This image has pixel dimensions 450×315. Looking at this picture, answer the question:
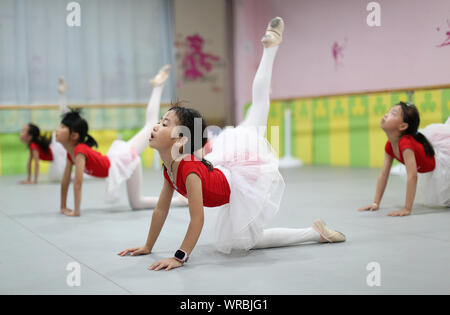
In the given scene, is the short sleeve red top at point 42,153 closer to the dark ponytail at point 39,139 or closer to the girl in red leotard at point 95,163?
the dark ponytail at point 39,139

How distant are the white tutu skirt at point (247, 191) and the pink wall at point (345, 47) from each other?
3118mm

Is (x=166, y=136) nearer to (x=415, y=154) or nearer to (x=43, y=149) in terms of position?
(x=415, y=154)

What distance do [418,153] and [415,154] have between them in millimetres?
19

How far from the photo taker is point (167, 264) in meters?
1.70

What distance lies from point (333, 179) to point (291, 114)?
2091mm

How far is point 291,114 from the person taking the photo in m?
6.39

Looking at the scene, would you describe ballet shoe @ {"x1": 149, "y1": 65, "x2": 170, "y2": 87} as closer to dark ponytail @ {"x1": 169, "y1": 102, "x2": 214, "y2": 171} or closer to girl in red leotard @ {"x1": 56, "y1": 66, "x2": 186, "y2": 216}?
girl in red leotard @ {"x1": 56, "y1": 66, "x2": 186, "y2": 216}

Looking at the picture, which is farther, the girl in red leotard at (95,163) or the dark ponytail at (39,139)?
the dark ponytail at (39,139)

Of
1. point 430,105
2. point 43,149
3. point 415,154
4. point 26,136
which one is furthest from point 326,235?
point 26,136

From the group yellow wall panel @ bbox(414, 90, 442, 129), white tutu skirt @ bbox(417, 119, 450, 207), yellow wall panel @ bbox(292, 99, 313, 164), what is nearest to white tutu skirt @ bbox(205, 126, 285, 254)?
white tutu skirt @ bbox(417, 119, 450, 207)

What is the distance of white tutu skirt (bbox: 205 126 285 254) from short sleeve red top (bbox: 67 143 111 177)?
1.13 m

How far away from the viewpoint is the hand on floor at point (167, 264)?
1691mm

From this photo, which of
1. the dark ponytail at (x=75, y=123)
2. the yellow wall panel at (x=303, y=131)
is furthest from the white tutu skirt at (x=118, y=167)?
the yellow wall panel at (x=303, y=131)
